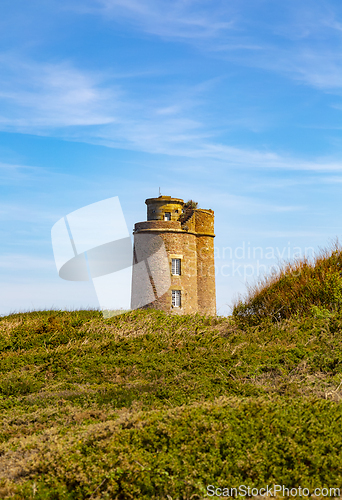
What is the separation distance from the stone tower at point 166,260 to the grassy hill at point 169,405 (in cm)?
1216

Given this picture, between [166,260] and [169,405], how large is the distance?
61.4ft

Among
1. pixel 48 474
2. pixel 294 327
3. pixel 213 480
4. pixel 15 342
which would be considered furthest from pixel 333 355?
pixel 15 342

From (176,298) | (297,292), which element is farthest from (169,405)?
(176,298)

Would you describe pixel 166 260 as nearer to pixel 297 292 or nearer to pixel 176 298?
pixel 176 298

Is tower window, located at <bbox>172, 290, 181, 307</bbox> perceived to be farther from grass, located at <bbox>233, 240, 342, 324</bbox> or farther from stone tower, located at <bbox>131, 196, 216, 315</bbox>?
grass, located at <bbox>233, 240, 342, 324</bbox>

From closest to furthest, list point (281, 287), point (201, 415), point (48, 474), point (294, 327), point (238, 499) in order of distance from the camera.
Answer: point (238, 499) < point (48, 474) < point (201, 415) < point (294, 327) < point (281, 287)

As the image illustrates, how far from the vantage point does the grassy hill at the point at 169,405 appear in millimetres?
4906

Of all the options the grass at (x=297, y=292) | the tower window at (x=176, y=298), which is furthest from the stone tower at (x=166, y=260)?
the grass at (x=297, y=292)

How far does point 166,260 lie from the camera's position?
25.9 meters

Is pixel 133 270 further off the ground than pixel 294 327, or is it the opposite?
pixel 133 270

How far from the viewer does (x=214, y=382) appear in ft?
27.3

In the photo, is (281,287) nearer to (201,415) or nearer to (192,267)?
(201,415)

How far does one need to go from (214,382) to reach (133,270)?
61.4ft

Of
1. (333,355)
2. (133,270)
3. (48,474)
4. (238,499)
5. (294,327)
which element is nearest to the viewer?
(238,499)
